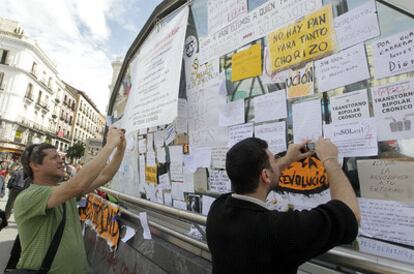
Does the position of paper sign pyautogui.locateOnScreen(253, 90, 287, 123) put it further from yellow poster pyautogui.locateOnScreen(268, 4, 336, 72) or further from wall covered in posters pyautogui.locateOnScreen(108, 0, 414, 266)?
yellow poster pyautogui.locateOnScreen(268, 4, 336, 72)

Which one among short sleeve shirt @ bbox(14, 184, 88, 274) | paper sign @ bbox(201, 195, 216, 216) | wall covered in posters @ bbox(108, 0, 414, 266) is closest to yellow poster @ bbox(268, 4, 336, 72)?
wall covered in posters @ bbox(108, 0, 414, 266)

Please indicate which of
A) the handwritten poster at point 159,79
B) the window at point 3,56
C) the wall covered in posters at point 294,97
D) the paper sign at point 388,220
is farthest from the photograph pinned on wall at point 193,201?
the window at point 3,56

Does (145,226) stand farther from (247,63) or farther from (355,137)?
(355,137)

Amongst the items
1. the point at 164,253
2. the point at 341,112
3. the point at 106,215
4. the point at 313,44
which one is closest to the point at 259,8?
the point at 313,44

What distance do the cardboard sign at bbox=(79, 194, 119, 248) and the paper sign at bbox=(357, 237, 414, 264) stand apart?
2740 millimetres

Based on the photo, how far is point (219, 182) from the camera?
2336 millimetres

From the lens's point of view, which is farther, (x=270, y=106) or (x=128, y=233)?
(x=128, y=233)

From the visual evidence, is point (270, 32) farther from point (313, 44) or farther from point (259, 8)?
point (313, 44)

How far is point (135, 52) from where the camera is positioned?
4215mm

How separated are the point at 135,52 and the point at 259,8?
247 centimetres

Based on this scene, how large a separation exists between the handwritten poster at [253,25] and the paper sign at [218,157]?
75cm

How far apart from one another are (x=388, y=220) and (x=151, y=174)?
2433mm

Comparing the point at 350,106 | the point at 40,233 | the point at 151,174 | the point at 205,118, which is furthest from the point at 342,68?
the point at 151,174

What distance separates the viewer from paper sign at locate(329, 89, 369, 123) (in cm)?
146
